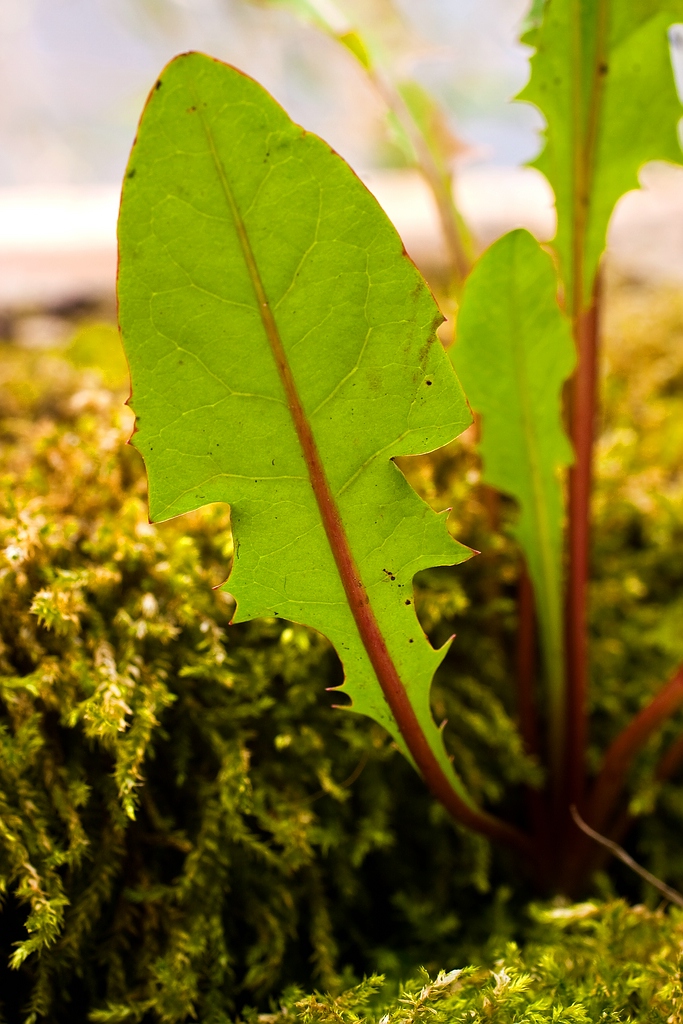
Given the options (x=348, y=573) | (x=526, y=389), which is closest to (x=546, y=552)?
(x=526, y=389)

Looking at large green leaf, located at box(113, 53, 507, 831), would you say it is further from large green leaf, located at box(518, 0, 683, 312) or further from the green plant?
large green leaf, located at box(518, 0, 683, 312)

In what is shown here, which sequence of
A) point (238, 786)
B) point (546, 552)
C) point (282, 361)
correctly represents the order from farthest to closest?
point (546, 552) < point (238, 786) < point (282, 361)

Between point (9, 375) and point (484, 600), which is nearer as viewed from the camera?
point (484, 600)

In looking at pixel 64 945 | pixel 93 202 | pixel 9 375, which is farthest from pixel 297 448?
pixel 93 202

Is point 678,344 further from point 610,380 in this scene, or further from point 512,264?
point 512,264

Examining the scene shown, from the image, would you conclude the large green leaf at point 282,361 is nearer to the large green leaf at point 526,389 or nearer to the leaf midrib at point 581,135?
the large green leaf at point 526,389

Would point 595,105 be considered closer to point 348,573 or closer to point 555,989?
point 348,573

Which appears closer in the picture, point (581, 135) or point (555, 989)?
point (555, 989)
